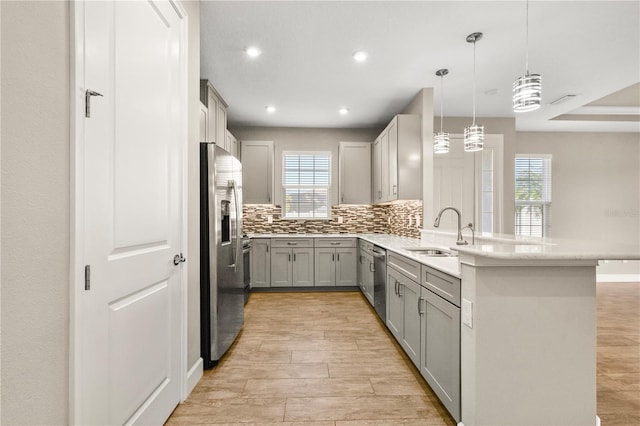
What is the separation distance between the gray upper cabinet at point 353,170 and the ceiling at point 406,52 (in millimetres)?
746

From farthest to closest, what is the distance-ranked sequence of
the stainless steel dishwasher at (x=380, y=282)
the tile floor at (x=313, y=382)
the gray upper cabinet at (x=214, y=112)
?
the gray upper cabinet at (x=214, y=112), the stainless steel dishwasher at (x=380, y=282), the tile floor at (x=313, y=382)

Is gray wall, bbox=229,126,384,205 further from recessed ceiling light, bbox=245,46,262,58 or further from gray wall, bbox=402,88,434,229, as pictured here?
recessed ceiling light, bbox=245,46,262,58

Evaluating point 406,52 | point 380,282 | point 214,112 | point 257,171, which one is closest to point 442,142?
point 406,52

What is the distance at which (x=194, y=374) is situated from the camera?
226cm

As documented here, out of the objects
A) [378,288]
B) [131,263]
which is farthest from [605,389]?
[131,263]

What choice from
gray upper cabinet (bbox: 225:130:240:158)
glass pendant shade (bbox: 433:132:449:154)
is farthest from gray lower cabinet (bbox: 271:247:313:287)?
glass pendant shade (bbox: 433:132:449:154)

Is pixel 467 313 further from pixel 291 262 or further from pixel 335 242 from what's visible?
pixel 291 262

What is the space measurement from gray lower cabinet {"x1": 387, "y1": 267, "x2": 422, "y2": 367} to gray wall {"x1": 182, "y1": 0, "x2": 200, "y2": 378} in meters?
1.69

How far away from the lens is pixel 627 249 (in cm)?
150

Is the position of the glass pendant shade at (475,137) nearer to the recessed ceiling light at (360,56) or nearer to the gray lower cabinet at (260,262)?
the recessed ceiling light at (360,56)

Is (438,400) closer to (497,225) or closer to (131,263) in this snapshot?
(131,263)

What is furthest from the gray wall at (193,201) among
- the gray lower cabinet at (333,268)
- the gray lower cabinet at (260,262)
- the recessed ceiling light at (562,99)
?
the recessed ceiling light at (562,99)

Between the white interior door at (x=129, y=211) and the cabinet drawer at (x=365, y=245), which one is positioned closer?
the white interior door at (x=129, y=211)

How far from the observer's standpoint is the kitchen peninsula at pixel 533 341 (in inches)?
63.7
